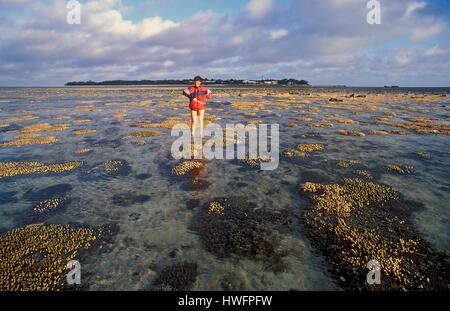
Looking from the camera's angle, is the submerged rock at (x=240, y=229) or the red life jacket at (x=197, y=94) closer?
the submerged rock at (x=240, y=229)

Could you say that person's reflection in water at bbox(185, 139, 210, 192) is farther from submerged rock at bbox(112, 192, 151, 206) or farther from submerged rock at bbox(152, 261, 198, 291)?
submerged rock at bbox(152, 261, 198, 291)

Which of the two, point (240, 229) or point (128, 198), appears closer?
point (240, 229)

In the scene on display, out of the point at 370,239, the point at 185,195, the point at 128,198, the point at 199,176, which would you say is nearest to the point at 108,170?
the point at 128,198

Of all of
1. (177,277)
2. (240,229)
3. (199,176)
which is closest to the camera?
(177,277)

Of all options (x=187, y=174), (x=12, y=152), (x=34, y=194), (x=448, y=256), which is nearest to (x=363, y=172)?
(x=448, y=256)

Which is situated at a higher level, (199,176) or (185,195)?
(199,176)

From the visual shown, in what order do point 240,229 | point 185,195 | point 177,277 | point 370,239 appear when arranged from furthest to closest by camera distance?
1. point 185,195
2. point 240,229
3. point 370,239
4. point 177,277

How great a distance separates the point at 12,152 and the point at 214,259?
20783 mm

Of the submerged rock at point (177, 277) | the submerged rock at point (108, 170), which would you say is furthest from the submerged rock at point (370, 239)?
the submerged rock at point (108, 170)

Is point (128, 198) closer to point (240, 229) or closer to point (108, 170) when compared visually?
point (108, 170)

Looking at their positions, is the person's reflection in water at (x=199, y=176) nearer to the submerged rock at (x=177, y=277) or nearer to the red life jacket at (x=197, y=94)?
the red life jacket at (x=197, y=94)

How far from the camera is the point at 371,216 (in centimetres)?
967
